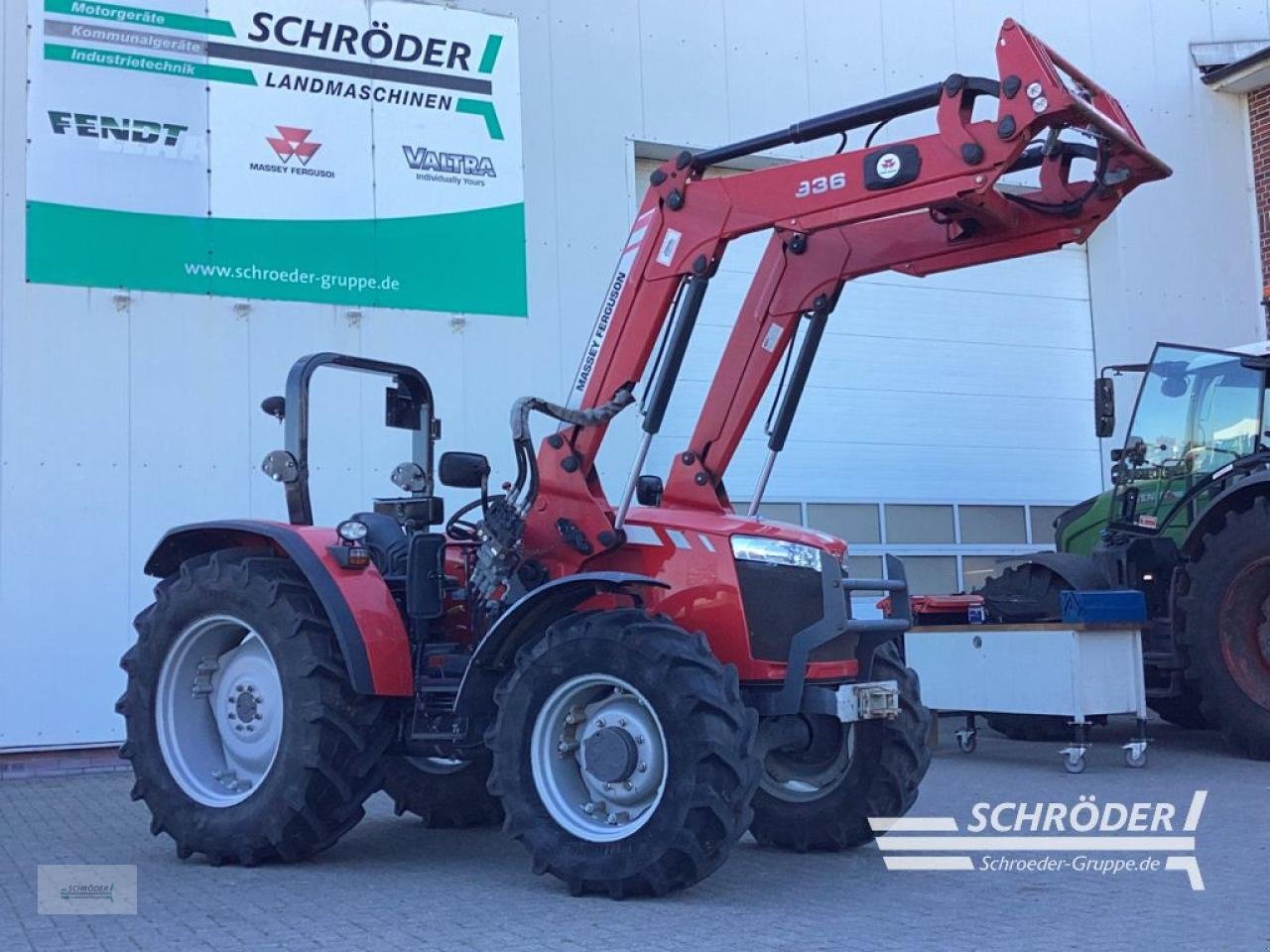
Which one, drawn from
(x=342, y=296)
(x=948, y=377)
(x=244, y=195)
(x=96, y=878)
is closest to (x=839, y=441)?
(x=948, y=377)

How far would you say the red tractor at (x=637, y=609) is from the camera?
5648mm

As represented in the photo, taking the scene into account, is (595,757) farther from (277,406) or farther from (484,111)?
(484,111)

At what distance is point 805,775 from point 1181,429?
17.1 feet

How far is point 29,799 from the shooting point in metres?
Result: 8.98

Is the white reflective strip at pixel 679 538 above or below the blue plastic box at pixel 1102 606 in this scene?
above

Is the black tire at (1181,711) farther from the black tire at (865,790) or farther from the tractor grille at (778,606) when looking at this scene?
the tractor grille at (778,606)

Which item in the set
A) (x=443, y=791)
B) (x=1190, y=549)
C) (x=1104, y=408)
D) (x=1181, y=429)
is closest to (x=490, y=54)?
(x=1104, y=408)

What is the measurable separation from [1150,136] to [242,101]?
28.6ft

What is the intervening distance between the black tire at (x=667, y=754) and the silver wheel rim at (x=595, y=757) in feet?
0.12

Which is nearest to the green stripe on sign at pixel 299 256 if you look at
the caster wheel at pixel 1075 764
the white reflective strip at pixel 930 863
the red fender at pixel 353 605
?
the red fender at pixel 353 605

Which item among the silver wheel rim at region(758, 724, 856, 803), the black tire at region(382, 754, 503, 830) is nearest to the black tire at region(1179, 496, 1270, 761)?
the silver wheel rim at region(758, 724, 856, 803)

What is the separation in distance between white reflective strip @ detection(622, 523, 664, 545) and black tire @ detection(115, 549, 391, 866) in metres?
1.29

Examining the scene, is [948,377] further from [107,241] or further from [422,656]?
[422,656]

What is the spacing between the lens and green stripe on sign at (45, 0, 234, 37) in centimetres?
1045
